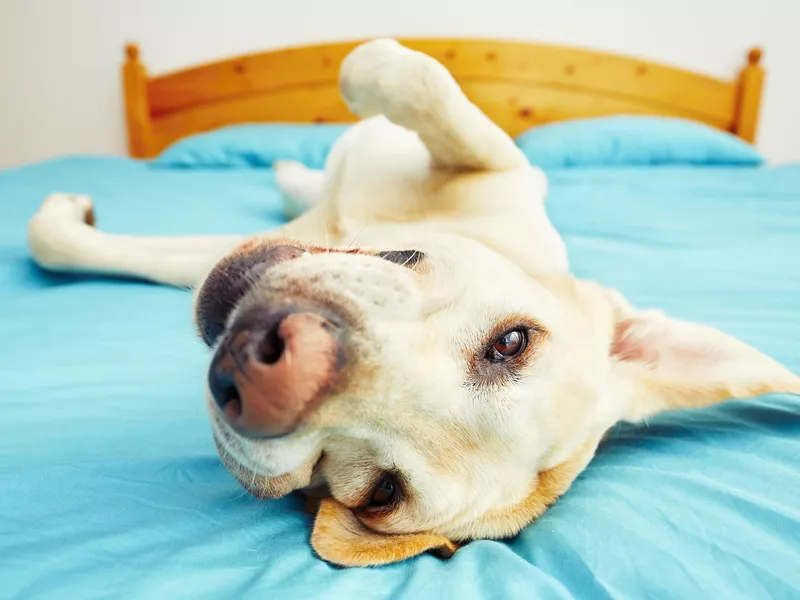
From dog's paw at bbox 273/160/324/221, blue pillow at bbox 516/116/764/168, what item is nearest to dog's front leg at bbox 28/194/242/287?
dog's paw at bbox 273/160/324/221

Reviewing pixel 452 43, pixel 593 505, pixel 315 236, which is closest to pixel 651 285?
pixel 315 236

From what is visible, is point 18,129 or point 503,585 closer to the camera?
point 503,585

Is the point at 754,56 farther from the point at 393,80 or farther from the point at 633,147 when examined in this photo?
the point at 393,80

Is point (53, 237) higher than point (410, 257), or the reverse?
point (410, 257)

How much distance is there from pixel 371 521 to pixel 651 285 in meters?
1.38

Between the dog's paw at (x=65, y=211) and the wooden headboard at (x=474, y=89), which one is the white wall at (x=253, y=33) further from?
the dog's paw at (x=65, y=211)

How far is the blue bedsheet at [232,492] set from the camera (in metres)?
0.85

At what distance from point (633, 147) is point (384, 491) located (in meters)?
3.72

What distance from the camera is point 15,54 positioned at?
193 inches

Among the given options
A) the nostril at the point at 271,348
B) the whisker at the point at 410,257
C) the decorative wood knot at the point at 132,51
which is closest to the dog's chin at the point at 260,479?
the nostril at the point at 271,348

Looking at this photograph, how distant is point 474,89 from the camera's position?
5051 millimetres

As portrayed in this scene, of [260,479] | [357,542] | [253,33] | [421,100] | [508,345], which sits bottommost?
[357,542]

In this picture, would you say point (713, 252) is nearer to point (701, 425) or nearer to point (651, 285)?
point (651, 285)

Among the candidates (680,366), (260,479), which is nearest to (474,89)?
(680,366)
